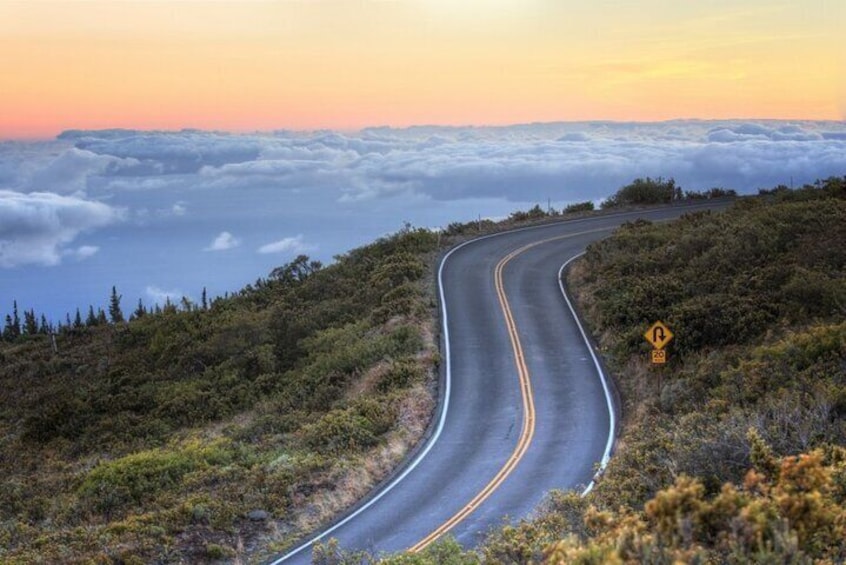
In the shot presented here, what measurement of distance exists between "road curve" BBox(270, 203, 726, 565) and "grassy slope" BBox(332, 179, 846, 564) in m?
1.23

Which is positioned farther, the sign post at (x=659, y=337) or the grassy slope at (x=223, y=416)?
the sign post at (x=659, y=337)

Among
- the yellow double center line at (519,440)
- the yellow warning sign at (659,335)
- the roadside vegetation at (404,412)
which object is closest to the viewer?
the roadside vegetation at (404,412)

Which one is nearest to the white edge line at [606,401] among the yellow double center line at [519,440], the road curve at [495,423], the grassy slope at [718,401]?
the road curve at [495,423]

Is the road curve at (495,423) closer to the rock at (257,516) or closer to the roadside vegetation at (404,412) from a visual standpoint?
the roadside vegetation at (404,412)

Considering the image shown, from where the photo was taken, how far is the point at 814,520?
4.75m

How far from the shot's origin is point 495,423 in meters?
19.1

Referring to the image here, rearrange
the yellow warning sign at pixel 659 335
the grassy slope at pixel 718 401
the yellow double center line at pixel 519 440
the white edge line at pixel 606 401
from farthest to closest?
the yellow warning sign at pixel 659 335 → the white edge line at pixel 606 401 → the yellow double center line at pixel 519 440 → the grassy slope at pixel 718 401

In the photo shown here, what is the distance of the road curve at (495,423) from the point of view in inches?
553

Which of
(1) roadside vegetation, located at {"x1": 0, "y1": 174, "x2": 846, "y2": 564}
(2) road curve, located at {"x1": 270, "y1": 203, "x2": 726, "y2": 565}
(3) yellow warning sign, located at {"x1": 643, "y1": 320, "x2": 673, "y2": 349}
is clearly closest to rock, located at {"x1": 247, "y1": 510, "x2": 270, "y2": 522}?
(1) roadside vegetation, located at {"x1": 0, "y1": 174, "x2": 846, "y2": 564}

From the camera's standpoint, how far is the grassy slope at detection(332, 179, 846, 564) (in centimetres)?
489

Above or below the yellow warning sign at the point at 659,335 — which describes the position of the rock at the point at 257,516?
below

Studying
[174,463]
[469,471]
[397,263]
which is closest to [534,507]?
[469,471]

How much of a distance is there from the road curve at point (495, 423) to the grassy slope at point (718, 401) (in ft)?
4.03

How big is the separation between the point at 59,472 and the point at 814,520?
20810 millimetres
